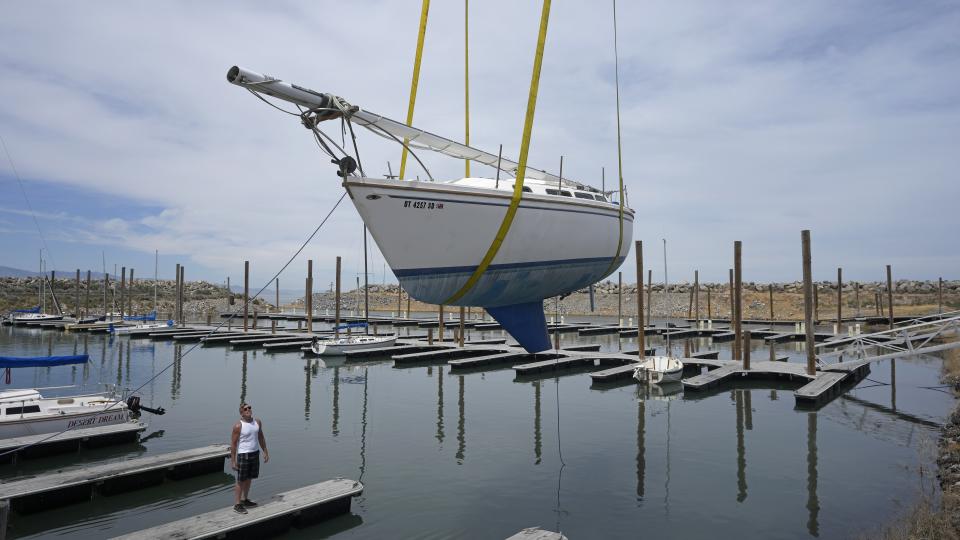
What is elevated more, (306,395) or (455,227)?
(455,227)

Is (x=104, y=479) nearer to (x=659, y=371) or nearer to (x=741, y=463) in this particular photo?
(x=741, y=463)

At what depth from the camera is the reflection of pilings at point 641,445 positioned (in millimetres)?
15812

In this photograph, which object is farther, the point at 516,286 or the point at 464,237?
the point at 516,286

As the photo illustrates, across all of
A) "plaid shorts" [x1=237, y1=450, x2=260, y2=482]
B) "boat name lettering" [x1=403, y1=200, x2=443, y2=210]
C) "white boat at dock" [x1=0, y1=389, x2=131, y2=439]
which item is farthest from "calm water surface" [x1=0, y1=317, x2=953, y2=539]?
"boat name lettering" [x1=403, y1=200, x2=443, y2=210]

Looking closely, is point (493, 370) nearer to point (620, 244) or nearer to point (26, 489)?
point (26, 489)

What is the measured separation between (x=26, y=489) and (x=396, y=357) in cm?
2595

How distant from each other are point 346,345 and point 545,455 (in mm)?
27184

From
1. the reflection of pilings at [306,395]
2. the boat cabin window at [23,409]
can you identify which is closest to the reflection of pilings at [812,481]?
the reflection of pilings at [306,395]

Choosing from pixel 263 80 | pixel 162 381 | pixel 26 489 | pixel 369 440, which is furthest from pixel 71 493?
pixel 162 381

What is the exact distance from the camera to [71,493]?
1453 centimetres

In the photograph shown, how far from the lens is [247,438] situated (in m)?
12.4

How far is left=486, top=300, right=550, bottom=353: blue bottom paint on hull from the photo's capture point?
6.27 meters

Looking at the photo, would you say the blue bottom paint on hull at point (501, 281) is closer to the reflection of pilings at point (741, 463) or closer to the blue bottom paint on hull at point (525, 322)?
the blue bottom paint on hull at point (525, 322)

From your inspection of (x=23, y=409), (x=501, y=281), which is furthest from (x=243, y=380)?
(x=501, y=281)
